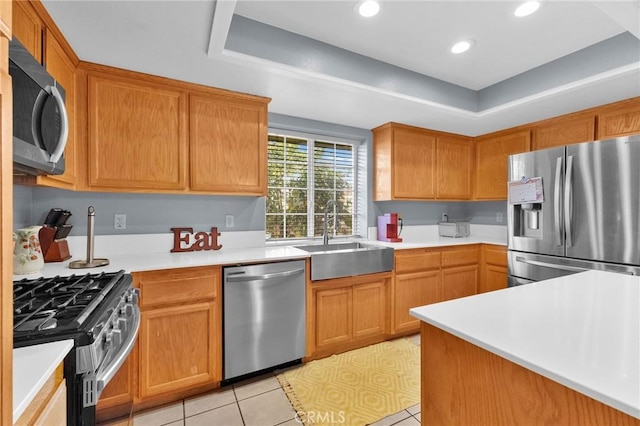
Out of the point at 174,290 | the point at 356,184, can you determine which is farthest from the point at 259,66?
the point at 356,184

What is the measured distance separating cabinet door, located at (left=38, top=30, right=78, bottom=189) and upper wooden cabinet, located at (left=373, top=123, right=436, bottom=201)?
2.66 m

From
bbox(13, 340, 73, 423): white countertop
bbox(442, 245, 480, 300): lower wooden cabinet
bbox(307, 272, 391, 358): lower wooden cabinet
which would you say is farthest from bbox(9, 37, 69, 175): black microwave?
bbox(442, 245, 480, 300): lower wooden cabinet

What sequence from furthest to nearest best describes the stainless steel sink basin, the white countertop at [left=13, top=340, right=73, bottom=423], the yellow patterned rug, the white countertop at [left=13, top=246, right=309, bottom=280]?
the stainless steel sink basin < the yellow patterned rug < the white countertop at [left=13, top=246, right=309, bottom=280] < the white countertop at [left=13, top=340, right=73, bottom=423]

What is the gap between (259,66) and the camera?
1.88 meters

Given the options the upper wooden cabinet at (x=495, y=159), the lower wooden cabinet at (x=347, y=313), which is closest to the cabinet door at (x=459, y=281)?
the lower wooden cabinet at (x=347, y=313)

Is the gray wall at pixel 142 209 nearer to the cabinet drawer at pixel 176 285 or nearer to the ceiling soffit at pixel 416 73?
the cabinet drawer at pixel 176 285

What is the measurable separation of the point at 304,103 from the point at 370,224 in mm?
1555

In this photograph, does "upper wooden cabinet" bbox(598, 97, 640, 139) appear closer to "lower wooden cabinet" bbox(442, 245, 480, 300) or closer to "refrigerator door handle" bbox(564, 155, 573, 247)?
"refrigerator door handle" bbox(564, 155, 573, 247)

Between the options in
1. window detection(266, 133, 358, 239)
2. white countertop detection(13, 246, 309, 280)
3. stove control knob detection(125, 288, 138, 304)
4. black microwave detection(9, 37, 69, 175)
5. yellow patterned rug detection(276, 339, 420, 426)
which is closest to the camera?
black microwave detection(9, 37, 69, 175)

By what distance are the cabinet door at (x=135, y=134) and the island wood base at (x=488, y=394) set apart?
2.03 m

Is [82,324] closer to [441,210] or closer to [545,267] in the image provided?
[545,267]

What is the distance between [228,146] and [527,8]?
7.28ft

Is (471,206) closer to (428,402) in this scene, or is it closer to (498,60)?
(498,60)

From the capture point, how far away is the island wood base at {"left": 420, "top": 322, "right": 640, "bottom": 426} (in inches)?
25.0
